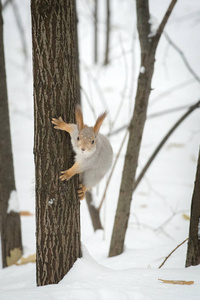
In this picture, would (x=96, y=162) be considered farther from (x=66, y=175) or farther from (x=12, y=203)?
(x=12, y=203)

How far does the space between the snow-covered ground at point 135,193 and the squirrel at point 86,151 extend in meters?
0.45

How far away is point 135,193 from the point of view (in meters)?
5.47

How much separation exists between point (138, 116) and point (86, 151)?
108 cm

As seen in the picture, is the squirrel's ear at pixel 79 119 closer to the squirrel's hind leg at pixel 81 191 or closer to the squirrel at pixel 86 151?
the squirrel at pixel 86 151

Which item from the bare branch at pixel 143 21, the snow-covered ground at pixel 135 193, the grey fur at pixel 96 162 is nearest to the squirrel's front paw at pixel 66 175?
the grey fur at pixel 96 162

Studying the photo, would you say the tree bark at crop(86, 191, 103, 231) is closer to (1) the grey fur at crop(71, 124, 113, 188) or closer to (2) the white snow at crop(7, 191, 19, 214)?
(2) the white snow at crop(7, 191, 19, 214)

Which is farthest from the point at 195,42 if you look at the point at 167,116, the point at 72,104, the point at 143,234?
the point at 72,104

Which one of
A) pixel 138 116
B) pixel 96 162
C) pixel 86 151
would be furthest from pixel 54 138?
pixel 138 116

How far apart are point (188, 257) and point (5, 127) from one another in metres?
2.17

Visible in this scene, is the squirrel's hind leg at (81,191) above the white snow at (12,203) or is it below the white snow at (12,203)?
above

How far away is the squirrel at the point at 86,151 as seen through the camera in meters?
1.83

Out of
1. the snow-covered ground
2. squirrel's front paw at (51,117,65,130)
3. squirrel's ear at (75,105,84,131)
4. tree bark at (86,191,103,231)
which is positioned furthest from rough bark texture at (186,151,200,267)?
tree bark at (86,191,103,231)

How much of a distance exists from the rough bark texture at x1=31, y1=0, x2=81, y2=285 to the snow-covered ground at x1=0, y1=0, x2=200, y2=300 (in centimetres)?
18

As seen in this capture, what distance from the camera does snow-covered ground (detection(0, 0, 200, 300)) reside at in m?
1.70
